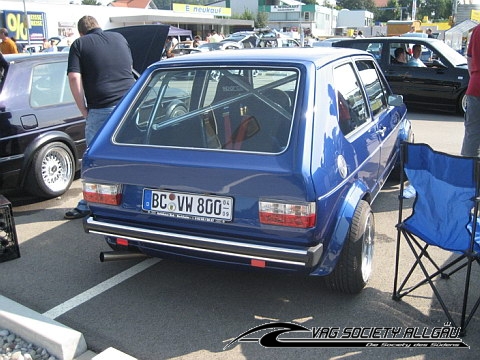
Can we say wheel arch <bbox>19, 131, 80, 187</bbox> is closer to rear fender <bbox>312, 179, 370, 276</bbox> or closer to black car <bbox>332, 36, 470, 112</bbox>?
rear fender <bbox>312, 179, 370, 276</bbox>

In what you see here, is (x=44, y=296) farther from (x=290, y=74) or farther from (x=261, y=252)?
(x=290, y=74)

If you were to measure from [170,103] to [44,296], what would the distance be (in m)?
1.63

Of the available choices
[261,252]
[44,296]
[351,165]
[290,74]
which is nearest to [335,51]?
[290,74]

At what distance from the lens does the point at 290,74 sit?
3.05 meters

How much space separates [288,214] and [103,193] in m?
1.22

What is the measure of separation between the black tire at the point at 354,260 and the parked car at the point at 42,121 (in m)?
3.45

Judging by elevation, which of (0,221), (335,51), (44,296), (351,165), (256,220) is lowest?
(44,296)

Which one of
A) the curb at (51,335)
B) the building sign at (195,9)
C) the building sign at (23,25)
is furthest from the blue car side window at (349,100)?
the building sign at (195,9)

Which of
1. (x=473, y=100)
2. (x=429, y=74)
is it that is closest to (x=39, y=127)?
(x=473, y=100)

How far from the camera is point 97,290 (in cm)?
338

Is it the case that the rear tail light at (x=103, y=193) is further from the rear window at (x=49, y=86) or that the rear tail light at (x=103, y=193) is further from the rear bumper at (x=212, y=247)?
the rear window at (x=49, y=86)

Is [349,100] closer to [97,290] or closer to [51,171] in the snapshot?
[97,290]

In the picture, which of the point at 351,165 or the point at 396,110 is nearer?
the point at 351,165

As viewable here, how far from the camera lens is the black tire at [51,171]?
16.7 ft
